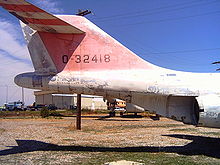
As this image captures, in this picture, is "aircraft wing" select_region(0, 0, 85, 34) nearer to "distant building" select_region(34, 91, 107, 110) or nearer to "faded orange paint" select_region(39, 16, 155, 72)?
"faded orange paint" select_region(39, 16, 155, 72)

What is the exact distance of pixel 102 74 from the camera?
8.70m

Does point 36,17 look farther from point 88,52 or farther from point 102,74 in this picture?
point 102,74

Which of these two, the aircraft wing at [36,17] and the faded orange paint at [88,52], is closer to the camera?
the aircraft wing at [36,17]

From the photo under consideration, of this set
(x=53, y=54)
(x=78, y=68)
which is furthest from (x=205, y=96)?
(x=53, y=54)

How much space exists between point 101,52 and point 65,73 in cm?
149

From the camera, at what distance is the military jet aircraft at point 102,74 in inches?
327

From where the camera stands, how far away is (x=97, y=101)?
8125cm

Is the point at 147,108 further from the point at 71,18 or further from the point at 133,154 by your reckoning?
the point at 71,18

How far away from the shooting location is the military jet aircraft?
831 cm

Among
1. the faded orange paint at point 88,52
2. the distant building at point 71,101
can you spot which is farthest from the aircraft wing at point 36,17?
the distant building at point 71,101

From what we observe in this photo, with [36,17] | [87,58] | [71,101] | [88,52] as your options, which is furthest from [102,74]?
[71,101]

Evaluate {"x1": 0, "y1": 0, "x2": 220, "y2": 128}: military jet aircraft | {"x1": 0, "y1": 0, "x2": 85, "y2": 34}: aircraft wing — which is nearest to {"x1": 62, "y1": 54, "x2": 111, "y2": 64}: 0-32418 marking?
{"x1": 0, "y1": 0, "x2": 220, "y2": 128}: military jet aircraft

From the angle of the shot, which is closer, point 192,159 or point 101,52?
point 192,159

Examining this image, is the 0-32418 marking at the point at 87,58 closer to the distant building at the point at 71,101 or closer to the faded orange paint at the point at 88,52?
the faded orange paint at the point at 88,52
